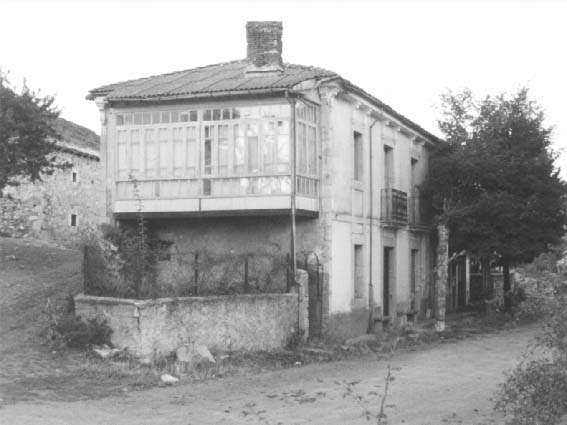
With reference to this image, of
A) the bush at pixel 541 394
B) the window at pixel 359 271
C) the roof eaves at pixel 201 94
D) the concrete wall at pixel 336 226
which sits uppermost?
the roof eaves at pixel 201 94

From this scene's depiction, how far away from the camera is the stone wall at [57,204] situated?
33.6 metres

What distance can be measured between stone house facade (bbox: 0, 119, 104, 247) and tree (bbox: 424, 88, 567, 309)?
47.3ft

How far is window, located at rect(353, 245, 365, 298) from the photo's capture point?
2244cm

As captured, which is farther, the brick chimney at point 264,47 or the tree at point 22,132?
the tree at point 22,132

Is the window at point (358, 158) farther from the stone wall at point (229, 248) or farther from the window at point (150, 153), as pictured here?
the window at point (150, 153)

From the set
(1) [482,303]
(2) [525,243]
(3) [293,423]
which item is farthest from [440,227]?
(3) [293,423]

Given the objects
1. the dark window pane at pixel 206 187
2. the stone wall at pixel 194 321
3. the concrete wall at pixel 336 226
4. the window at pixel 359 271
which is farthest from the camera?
the window at pixel 359 271

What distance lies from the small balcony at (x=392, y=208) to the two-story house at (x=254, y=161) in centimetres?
169

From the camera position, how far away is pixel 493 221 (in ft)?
88.9

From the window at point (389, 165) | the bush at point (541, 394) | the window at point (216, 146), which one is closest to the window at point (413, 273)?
the window at point (389, 165)

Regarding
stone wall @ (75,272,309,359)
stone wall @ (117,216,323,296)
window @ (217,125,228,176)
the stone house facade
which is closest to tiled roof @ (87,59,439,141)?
window @ (217,125,228,176)

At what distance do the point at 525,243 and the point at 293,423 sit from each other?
1845 centimetres

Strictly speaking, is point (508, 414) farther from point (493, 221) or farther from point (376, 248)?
point (493, 221)

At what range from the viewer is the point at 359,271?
2259cm
